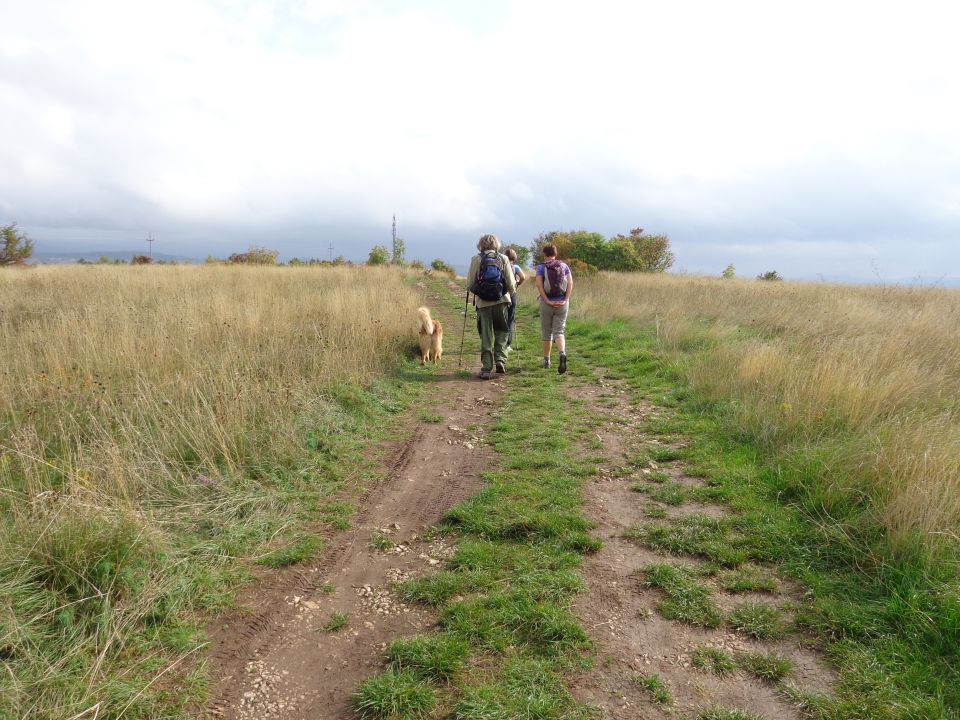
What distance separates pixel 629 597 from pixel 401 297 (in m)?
12.1

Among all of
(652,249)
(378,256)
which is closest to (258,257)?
(378,256)

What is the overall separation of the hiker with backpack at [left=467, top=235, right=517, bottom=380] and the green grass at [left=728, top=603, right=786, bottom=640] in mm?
5919

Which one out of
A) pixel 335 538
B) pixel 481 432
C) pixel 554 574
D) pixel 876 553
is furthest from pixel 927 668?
pixel 481 432

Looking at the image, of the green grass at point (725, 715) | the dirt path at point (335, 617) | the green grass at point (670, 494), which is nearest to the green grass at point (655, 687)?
the green grass at point (725, 715)

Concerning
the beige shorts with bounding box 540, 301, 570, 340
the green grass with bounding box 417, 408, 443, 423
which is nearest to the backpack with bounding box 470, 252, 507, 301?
the beige shorts with bounding box 540, 301, 570, 340

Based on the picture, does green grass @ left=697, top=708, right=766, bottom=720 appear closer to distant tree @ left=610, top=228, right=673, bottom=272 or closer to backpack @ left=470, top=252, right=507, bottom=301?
backpack @ left=470, top=252, right=507, bottom=301

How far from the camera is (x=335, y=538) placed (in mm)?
3912

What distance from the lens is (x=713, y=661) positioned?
268 cm

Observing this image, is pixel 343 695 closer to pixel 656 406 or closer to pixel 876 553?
pixel 876 553

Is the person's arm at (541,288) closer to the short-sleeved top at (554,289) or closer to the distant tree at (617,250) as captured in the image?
the short-sleeved top at (554,289)

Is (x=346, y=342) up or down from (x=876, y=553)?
up

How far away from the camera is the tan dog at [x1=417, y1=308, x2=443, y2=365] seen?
360 inches

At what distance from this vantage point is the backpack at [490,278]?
8242 millimetres

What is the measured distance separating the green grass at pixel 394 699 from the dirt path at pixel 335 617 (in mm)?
93
